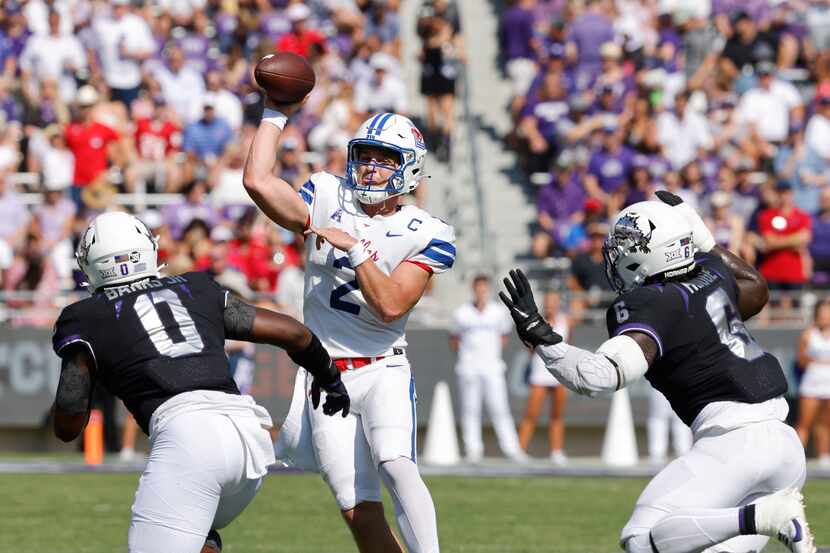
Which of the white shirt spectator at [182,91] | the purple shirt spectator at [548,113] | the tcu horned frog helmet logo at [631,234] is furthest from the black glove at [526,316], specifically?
the white shirt spectator at [182,91]

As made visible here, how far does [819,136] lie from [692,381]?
1131cm

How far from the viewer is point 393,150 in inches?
269

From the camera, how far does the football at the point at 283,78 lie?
6.84m

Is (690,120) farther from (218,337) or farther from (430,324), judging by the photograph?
(218,337)

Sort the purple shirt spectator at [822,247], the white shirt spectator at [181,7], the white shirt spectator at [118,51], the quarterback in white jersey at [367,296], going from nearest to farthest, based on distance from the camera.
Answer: the quarterback in white jersey at [367,296]
the purple shirt spectator at [822,247]
the white shirt spectator at [118,51]
the white shirt spectator at [181,7]

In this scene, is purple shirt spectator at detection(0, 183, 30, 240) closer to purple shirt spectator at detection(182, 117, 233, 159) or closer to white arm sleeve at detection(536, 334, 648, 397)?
purple shirt spectator at detection(182, 117, 233, 159)

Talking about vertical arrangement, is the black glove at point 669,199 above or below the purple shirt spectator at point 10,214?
above

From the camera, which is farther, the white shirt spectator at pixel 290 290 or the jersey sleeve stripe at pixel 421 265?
the white shirt spectator at pixel 290 290

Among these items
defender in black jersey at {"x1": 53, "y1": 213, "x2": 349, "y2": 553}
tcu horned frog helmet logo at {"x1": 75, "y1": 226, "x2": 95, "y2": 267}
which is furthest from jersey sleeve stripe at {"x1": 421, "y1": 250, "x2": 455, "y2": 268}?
tcu horned frog helmet logo at {"x1": 75, "y1": 226, "x2": 95, "y2": 267}

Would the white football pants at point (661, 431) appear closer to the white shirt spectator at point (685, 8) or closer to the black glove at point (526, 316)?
the white shirt spectator at point (685, 8)

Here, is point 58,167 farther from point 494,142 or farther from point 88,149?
point 494,142

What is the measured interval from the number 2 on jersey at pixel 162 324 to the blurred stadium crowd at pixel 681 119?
9.89 meters

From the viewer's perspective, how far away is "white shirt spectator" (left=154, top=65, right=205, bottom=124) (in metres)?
17.9

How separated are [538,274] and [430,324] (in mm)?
1332
